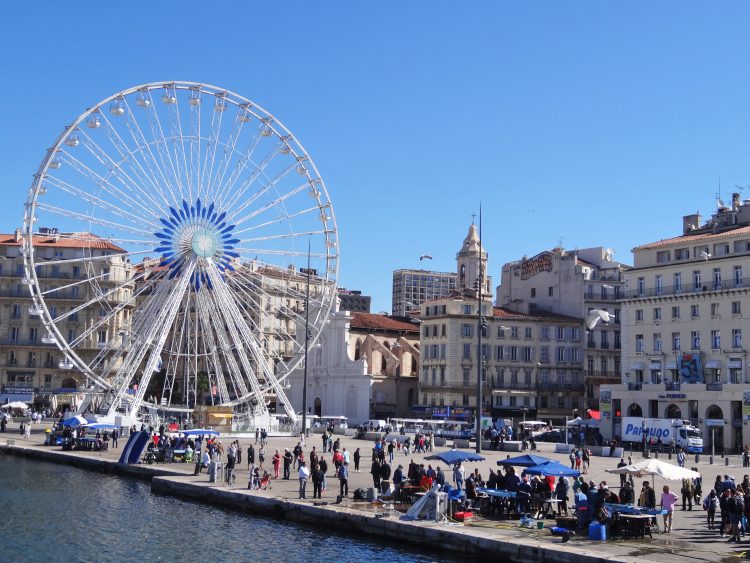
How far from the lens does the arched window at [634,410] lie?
84250 millimetres

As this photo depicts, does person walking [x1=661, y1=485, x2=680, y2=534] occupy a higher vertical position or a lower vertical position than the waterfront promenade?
higher

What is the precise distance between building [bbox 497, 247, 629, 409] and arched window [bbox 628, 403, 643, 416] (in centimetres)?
1674

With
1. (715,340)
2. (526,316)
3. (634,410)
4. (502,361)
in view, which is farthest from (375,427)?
(715,340)

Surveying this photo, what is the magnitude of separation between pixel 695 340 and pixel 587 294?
79.3ft

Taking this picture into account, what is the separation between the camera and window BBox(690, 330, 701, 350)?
80.8 meters

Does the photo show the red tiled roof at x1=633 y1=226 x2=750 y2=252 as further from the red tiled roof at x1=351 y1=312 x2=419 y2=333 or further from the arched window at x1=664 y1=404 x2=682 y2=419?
the red tiled roof at x1=351 y1=312 x2=419 y2=333

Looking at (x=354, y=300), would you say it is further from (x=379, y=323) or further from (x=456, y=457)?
(x=456, y=457)

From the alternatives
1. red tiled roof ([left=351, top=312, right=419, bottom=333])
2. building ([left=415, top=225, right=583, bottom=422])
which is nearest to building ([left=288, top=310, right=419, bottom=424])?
red tiled roof ([left=351, top=312, right=419, bottom=333])

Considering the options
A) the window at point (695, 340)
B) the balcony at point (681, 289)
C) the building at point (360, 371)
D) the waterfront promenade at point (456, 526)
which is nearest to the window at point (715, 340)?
the window at point (695, 340)

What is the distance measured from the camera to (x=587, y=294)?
105 m

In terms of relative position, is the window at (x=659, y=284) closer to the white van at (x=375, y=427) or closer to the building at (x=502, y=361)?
the building at (x=502, y=361)

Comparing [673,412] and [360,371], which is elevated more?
[360,371]

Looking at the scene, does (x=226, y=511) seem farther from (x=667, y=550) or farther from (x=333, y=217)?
(x=333, y=217)

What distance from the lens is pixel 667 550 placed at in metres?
27.0
